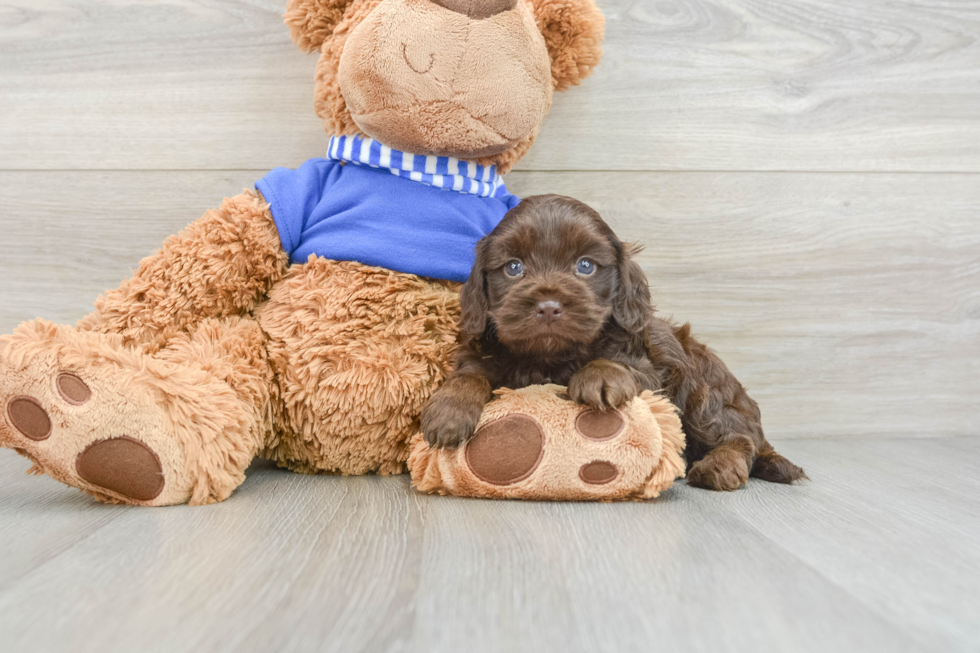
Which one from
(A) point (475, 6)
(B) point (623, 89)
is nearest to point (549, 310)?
(A) point (475, 6)

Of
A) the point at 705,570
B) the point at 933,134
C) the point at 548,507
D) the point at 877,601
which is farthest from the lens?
the point at 933,134

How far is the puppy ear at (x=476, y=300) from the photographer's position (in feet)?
4.96

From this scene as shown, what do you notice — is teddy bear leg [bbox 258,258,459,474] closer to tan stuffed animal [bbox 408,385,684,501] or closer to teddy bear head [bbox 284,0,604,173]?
tan stuffed animal [bbox 408,385,684,501]

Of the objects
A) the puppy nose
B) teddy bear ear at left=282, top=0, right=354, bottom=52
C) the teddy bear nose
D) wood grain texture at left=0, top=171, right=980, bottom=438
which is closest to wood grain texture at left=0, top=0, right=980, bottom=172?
wood grain texture at left=0, top=171, right=980, bottom=438

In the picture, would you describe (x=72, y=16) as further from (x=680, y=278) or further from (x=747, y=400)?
(x=747, y=400)

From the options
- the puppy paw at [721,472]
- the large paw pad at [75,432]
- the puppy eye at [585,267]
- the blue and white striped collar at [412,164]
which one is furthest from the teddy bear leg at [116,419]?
the puppy paw at [721,472]

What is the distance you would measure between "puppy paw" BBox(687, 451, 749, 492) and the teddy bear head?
2.80 feet

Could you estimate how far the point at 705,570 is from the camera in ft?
3.37

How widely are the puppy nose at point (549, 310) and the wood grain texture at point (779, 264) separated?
2.85ft

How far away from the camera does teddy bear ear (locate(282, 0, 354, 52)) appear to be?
1.71 metres

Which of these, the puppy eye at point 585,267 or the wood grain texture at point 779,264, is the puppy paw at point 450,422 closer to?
the puppy eye at point 585,267

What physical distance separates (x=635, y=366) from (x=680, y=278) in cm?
72

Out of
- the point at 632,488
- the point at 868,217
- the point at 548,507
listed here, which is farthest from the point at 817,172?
the point at 548,507

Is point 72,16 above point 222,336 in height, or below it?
above
